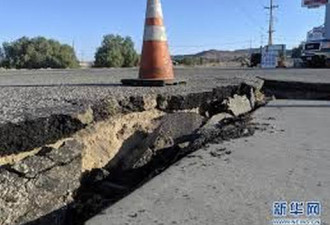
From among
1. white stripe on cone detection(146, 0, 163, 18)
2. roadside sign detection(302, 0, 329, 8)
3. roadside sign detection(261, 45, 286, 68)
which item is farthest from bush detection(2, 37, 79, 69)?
white stripe on cone detection(146, 0, 163, 18)

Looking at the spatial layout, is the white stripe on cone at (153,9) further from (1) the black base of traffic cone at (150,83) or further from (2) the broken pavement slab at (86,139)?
(2) the broken pavement slab at (86,139)

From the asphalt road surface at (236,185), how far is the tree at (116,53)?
1270 inches

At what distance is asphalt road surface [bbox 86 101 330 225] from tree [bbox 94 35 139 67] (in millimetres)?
32256

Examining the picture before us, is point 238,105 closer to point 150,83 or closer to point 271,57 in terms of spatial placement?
point 150,83

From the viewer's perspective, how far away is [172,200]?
9.23 ft

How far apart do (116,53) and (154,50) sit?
1328 inches

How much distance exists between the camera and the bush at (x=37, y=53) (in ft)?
131

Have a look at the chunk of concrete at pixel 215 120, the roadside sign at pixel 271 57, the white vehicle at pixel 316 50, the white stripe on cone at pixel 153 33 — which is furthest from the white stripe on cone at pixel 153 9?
the roadside sign at pixel 271 57

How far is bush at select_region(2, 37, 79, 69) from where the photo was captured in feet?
131

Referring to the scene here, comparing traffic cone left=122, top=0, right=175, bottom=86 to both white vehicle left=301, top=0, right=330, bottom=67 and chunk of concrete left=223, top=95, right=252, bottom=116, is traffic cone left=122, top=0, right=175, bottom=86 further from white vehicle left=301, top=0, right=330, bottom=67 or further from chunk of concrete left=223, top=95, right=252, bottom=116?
white vehicle left=301, top=0, right=330, bottom=67

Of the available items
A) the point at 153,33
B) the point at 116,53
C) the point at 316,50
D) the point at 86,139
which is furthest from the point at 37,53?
the point at 86,139

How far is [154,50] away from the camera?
7145 millimetres

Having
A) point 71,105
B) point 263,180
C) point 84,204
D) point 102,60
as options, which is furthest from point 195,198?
point 102,60

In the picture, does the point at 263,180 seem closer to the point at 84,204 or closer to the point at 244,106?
the point at 84,204
